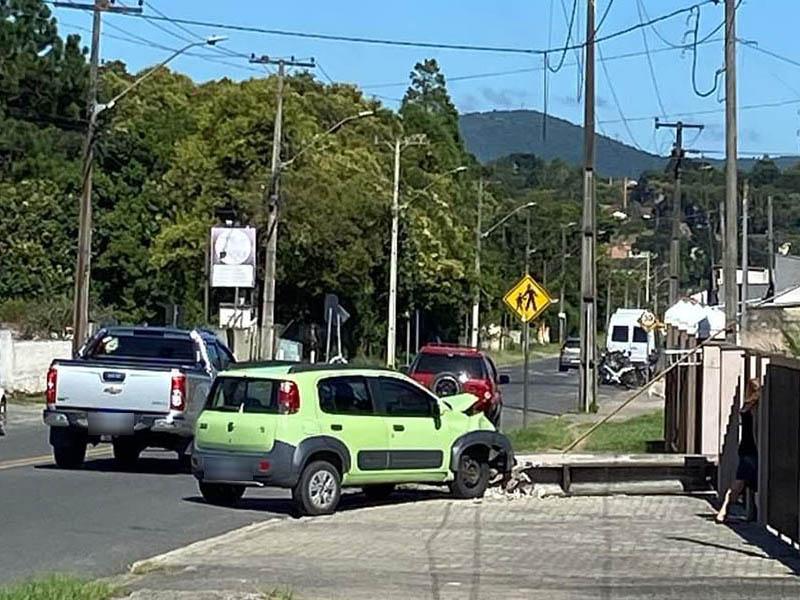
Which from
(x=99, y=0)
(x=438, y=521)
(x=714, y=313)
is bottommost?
(x=438, y=521)

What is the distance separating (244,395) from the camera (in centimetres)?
1847

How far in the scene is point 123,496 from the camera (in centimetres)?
1973

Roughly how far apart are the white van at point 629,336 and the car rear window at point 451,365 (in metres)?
34.4

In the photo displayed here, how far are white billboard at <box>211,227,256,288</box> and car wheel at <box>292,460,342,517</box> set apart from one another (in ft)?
120

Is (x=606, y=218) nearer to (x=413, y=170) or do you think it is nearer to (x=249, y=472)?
(x=413, y=170)

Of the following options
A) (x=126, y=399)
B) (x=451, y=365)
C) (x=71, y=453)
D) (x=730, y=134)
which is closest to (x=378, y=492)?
(x=126, y=399)

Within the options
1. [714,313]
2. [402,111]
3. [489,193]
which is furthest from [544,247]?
[714,313]

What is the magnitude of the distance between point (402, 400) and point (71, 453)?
20.1ft

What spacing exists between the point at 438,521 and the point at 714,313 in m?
25.2

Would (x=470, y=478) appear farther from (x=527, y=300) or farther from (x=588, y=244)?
(x=588, y=244)

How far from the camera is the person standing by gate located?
17.5m

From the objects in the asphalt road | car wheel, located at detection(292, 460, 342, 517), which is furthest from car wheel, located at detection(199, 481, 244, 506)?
car wheel, located at detection(292, 460, 342, 517)

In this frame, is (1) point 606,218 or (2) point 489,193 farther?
(1) point 606,218

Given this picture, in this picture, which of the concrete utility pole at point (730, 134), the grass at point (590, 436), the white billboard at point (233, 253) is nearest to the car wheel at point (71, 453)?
the grass at point (590, 436)
